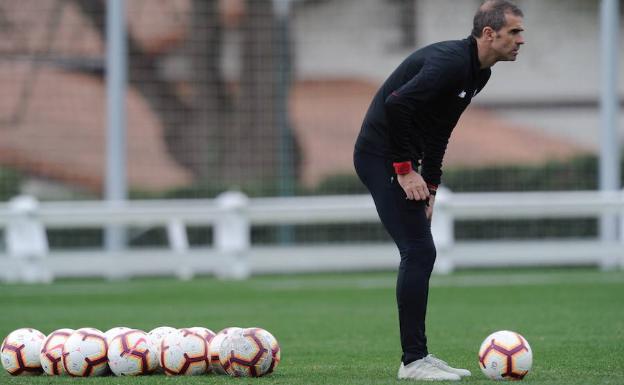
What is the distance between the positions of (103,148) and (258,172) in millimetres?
2699

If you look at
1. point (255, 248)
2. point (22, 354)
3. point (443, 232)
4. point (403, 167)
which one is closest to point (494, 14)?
point (403, 167)

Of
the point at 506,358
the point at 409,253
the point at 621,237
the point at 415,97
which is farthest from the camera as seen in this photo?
the point at 621,237

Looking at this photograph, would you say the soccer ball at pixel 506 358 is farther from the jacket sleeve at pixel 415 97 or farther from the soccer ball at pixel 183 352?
the soccer ball at pixel 183 352

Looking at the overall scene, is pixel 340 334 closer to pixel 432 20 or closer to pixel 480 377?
pixel 480 377

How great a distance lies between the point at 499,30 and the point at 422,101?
522mm

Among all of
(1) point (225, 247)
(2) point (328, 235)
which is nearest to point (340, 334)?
(1) point (225, 247)

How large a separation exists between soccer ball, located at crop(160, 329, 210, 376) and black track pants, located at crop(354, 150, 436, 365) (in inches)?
42.4

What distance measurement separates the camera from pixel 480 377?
6652 mm

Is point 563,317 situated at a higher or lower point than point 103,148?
→ lower

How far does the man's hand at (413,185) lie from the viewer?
6.43 m

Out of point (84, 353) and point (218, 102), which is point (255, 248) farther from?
point (84, 353)

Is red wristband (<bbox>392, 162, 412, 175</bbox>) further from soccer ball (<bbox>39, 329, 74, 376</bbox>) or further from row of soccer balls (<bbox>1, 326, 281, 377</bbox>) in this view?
soccer ball (<bbox>39, 329, 74, 376</bbox>)

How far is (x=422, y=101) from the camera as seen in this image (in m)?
6.27

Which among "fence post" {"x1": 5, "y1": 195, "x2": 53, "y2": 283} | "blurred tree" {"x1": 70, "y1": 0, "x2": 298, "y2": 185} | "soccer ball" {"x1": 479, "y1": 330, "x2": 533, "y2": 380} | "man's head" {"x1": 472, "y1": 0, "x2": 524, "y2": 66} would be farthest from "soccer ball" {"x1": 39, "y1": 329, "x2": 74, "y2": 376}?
"blurred tree" {"x1": 70, "y1": 0, "x2": 298, "y2": 185}
